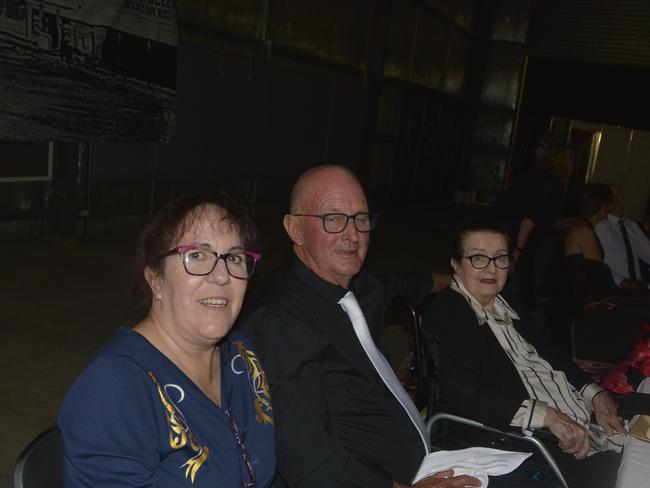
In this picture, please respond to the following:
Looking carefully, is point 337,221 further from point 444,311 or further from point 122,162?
point 122,162

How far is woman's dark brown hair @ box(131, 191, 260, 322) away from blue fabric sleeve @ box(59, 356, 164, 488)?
0.30 m

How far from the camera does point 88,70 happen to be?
6336mm

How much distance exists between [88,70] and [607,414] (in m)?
5.72

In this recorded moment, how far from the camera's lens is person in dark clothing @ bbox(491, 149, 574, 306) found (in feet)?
17.1

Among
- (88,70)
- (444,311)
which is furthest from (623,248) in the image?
(88,70)

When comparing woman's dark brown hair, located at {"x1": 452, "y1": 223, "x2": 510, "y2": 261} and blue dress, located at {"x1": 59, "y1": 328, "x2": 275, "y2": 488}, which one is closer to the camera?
blue dress, located at {"x1": 59, "y1": 328, "x2": 275, "y2": 488}

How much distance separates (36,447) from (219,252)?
57 cm

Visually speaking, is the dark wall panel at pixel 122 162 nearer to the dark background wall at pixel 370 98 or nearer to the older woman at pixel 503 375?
the dark background wall at pixel 370 98

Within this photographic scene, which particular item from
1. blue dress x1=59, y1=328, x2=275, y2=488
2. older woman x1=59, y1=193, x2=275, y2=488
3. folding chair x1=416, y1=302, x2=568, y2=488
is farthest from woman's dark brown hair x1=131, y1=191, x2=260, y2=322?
folding chair x1=416, y1=302, x2=568, y2=488

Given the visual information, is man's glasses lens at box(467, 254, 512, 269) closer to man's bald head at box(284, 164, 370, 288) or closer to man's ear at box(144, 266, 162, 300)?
man's bald head at box(284, 164, 370, 288)

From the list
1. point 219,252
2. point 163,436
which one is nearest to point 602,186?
point 219,252

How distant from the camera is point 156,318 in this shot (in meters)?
1.53

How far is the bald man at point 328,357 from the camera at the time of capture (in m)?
1.80

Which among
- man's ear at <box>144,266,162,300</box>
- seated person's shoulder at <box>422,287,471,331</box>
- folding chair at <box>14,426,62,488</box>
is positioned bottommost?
folding chair at <box>14,426,62,488</box>
